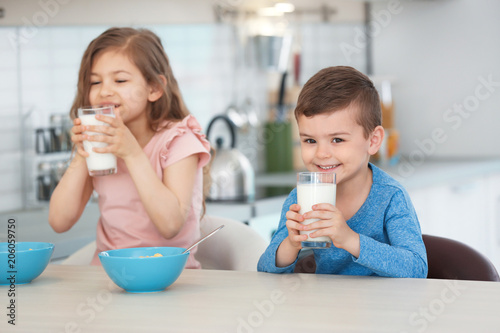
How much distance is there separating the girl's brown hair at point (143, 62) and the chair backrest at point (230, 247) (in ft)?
1.06

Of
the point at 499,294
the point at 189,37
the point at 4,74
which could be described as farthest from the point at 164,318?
the point at 189,37

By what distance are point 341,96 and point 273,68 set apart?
218 centimetres

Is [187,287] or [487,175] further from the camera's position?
[487,175]

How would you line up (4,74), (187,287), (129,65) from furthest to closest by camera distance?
1. (4,74)
2. (129,65)
3. (187,287)

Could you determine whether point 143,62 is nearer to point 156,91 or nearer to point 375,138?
point 156,91

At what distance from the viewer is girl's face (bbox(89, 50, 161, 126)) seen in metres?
1.64

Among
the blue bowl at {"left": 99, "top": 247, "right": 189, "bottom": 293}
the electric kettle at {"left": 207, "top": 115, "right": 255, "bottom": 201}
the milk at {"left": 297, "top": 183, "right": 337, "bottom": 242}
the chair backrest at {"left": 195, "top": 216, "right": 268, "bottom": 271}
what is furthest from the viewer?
the electric kettle at {"left": 207, "top": 115, "right": 255, "bottom": 201}

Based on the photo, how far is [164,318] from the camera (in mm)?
938

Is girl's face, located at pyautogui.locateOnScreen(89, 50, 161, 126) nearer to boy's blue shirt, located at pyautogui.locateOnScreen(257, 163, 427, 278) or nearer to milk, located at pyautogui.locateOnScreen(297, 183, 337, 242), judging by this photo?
boy's blue shirt, located at pyautogui.locateOnScreen(257, 163, 427, 278)

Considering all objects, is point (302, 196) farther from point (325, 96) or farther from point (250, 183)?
point (250, 183)

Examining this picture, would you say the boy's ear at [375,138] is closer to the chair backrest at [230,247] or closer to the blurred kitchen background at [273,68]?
the chair backrest at [230,247]

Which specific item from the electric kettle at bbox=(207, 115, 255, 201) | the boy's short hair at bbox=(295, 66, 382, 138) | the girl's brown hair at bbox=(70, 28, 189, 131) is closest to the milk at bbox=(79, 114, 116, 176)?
the girl's brown hair at bbox=(70, 28, 189, 131)

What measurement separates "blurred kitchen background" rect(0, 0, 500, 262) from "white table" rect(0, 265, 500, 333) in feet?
4.15

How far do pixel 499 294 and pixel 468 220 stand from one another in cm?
255
